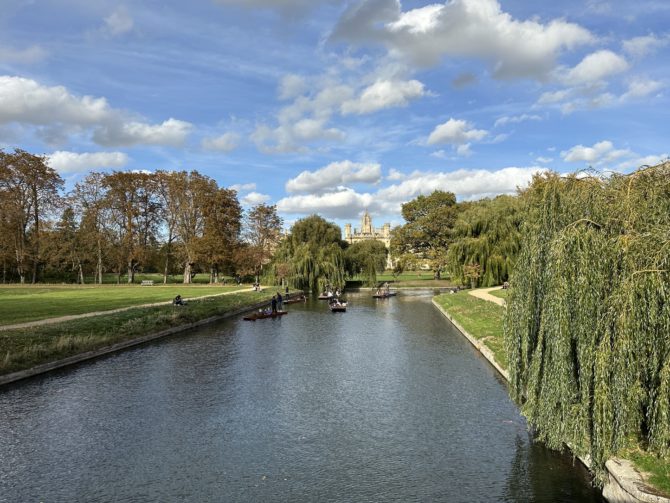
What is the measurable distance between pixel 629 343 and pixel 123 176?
62.9m

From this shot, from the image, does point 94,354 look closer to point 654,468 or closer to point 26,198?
point 654,468

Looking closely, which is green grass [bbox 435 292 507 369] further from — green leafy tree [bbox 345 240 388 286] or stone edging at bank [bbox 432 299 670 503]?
green leafy tree [bbox 345 240 388 286]

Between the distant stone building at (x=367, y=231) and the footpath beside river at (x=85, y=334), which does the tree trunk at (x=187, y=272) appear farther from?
the distant stone building at (x=367, y=231)

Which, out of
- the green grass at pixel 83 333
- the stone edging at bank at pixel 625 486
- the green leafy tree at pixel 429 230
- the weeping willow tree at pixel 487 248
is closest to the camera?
the stone edging at bank at pixel 625 486

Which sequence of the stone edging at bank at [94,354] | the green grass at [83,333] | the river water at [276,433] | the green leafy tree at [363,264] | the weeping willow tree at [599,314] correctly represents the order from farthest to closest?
the green leafy tree at [363,264]
the green grass at [83,333]
the stone edging at bank at [94,354]
the river water at [276,433]
the weeping willow tree at [599,314]

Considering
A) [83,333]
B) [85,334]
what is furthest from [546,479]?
[83,333]

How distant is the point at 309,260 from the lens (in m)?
54.9

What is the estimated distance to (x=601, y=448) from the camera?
790 centimetres

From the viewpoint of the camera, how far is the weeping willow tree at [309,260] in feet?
179

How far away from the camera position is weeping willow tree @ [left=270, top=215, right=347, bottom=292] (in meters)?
54.6

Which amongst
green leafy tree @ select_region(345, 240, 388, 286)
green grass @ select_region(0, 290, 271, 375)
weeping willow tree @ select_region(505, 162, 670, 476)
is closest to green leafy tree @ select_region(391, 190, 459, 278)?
green leafy tree @ select_region(345, 240, 388, 286)

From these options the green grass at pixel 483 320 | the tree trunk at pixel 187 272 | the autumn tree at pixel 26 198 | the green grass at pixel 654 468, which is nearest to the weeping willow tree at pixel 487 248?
the green grass at pixel 483 320

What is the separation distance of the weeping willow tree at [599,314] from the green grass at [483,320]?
6635 mm

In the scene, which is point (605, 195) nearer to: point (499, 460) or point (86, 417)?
point (499, 460)
